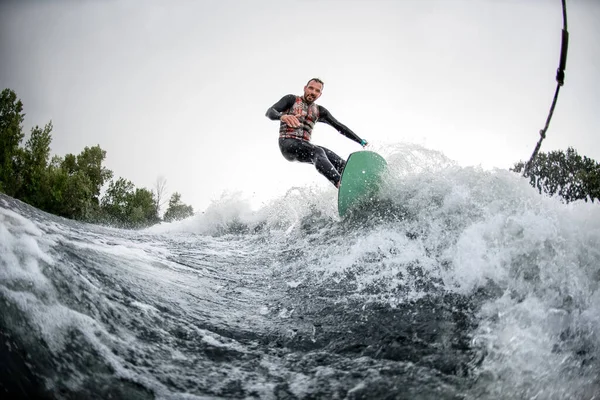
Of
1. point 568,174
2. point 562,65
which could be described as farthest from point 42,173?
point 568,174

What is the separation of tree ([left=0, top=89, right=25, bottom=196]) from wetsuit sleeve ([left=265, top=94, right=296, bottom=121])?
51.1 ft

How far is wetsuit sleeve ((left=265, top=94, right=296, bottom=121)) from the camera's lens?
4.88 meters

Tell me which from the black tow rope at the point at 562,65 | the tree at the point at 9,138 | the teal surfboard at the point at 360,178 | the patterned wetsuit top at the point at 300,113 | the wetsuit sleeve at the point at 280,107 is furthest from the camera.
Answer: the tree at the point at 9,138

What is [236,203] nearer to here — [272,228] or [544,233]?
[272,228]

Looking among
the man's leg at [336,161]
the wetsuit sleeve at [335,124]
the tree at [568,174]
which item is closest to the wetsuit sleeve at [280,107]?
the wetsuit sleeve at [335,124]

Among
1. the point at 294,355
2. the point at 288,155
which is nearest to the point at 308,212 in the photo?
the point at 288,155

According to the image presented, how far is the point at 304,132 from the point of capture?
5.17 metres

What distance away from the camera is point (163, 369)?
1349mm

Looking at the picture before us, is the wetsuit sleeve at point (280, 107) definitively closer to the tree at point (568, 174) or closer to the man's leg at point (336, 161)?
the man's leg at point (336, 161)

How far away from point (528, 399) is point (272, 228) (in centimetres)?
497

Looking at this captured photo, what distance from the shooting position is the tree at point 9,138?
14258 millimetres

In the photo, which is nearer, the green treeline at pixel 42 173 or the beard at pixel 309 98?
the beard at pixel 309 98

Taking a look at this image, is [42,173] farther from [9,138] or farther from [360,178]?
[360,178]

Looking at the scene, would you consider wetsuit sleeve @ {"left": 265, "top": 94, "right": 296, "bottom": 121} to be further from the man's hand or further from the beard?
the man's hand
